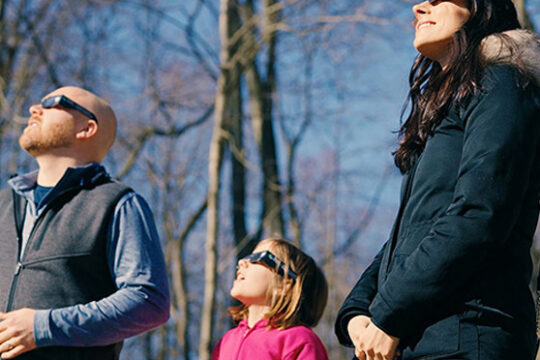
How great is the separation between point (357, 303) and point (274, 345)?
1.36 metres

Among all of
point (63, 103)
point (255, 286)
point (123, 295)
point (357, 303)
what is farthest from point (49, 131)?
point (357, 303)

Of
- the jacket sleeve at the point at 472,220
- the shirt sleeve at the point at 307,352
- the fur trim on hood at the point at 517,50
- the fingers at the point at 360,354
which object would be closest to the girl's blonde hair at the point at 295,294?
the shirt sleeve at the point at 307,352

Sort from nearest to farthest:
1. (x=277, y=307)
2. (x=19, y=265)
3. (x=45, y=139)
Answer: (x=19, y=265)
(x=45, y=139)
(x=277, y=307)

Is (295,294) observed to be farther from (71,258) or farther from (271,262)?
(71,258)

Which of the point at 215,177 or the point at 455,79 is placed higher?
the point at 455,79

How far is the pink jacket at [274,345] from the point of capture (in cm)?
373

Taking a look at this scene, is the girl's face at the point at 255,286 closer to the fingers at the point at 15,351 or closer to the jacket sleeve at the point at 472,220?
the fingers at the point at 15,351

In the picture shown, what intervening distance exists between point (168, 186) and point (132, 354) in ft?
25.2

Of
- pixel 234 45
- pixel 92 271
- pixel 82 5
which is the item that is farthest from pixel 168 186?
pixel 92 271

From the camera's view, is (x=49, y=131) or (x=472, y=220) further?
(x=49, y=131)

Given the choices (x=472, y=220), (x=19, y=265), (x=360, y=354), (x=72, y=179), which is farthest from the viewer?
(x=72, y=179)

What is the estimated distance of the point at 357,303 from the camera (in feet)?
8.17

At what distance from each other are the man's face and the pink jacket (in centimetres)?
118

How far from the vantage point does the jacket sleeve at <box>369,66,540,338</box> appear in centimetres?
216
